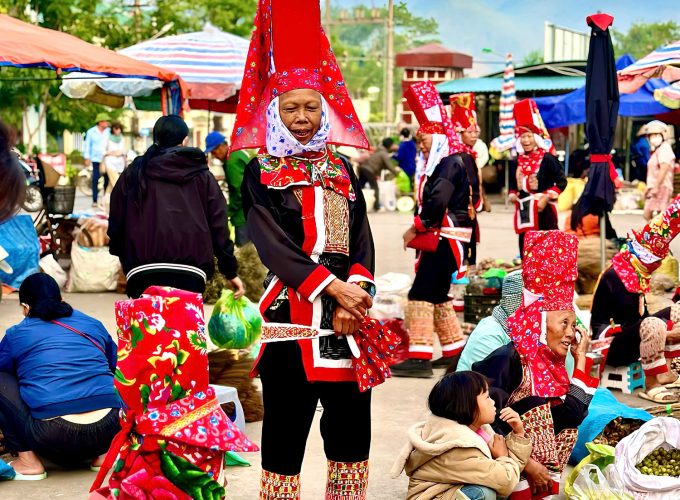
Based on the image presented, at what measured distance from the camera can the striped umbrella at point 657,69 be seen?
8.89 meters

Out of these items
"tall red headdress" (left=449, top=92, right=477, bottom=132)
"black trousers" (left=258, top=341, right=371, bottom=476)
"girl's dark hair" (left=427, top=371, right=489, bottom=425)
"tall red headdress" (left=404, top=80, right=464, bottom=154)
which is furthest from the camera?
"tall red headdress" (left=449, top=92, right=477, bottom=132)

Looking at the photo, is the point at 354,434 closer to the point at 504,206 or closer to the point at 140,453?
the point at 140,453

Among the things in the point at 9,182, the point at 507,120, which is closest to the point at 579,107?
the point at 507,120

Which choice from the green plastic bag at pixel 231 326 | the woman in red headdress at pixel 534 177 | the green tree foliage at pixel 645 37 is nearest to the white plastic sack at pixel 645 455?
the green plastic bag at pixel 231 326

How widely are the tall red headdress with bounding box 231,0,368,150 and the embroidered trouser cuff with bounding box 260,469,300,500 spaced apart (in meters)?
1.24

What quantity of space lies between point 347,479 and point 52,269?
802 cm

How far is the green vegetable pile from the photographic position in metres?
5.04

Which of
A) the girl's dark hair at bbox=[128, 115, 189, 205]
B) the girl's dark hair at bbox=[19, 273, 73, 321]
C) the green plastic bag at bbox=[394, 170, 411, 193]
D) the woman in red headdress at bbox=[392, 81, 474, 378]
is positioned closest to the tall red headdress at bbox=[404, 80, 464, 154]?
the woman in red headdress at bbox=[392, 81, 474, 378]

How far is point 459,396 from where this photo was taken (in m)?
4.66

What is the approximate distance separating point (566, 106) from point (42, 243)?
13.1 m

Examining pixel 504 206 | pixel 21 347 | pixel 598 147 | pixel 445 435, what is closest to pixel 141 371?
pixel 445 435

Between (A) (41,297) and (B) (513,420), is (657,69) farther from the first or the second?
(A) (41,297)

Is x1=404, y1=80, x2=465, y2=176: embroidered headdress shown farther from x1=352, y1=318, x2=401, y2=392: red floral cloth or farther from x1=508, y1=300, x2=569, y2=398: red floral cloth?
x1=352, y1=318, x2=401, y2=392: red floral cloth

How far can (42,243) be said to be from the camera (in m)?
12.6
